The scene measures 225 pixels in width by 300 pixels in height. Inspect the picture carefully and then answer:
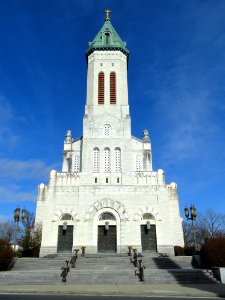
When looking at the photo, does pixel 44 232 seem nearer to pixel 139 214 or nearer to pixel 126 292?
pixel 139 214

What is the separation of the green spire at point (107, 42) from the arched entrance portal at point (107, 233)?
23.3 metres

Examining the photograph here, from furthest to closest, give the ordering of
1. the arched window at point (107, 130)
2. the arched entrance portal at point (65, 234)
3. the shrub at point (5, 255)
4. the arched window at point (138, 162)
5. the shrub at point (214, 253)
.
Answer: the arched window at point (107, 130) → the arched window at point (138, 162) → the arched entrance portal at point (65, 234) → the shrub at point (5, 255) → the shrub at point (214, 253)

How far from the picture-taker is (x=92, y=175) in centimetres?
3216

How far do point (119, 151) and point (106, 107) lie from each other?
6.51 metres

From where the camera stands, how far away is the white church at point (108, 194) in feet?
95.7

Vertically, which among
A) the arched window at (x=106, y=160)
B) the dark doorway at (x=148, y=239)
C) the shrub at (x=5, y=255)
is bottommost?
the shrub at (x=5, y=255)

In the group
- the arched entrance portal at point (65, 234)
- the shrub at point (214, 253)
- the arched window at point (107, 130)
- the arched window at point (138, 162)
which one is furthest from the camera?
the arched window at point (107, 130)

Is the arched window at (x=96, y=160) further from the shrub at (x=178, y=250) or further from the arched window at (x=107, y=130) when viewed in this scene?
the shrub at (x=178, y=250)

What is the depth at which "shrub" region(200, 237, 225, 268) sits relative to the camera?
58.1 feet

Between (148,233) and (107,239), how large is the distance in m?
4.43

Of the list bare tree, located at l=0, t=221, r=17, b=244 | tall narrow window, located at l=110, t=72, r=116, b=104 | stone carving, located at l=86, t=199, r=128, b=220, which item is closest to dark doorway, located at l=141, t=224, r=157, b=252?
stone carving, located at l=86, t=199, r=128, b=220

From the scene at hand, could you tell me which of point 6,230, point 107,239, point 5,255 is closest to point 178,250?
point 107,239

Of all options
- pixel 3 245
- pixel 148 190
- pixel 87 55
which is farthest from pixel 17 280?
pixel 87 55

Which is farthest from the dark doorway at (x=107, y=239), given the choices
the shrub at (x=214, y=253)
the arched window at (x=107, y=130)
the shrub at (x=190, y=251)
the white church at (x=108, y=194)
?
the shrub at (x=214, y=253)
